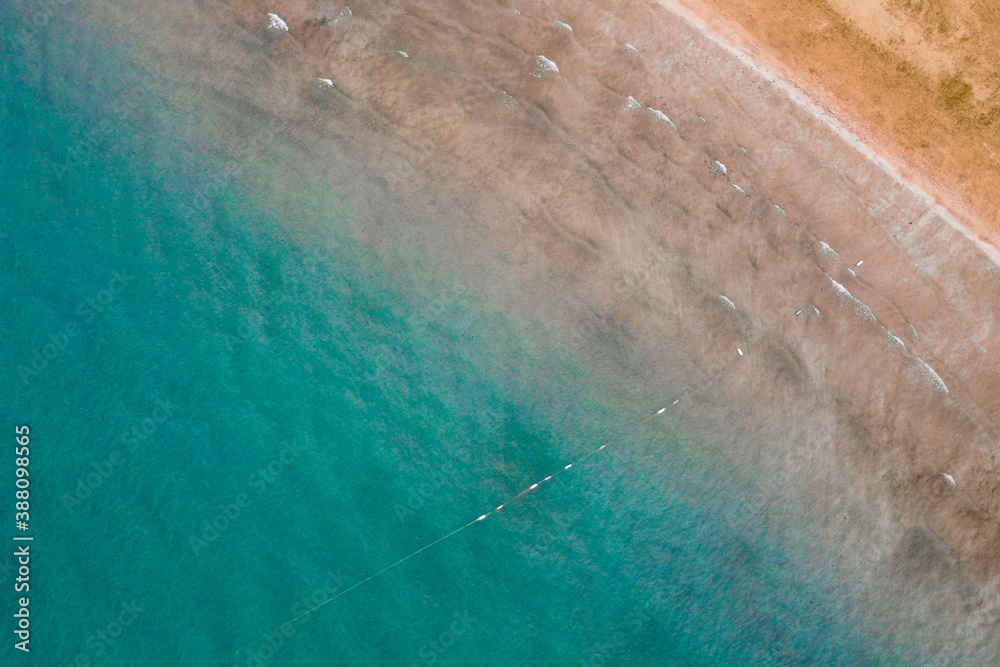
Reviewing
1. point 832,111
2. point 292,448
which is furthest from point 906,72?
point 292,448

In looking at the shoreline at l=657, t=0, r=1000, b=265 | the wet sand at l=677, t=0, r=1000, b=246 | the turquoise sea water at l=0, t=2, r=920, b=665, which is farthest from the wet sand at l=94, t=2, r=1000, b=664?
the turquoise sea water at l=0, t=2, r=920, b=665

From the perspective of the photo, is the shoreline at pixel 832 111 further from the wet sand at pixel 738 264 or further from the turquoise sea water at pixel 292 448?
the turquoise sea water at pixel 292 448

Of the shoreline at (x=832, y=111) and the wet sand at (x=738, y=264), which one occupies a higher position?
the shoreline at (x=832, y=111)

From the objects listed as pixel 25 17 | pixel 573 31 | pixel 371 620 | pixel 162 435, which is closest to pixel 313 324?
pixel 162 435

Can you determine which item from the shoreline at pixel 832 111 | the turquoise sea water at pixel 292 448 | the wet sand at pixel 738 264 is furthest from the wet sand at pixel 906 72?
the turquoise sea water at pixel 292 448

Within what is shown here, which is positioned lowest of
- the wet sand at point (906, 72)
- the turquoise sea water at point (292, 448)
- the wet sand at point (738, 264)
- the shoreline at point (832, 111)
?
the turquoise sea water at point (292, 448)

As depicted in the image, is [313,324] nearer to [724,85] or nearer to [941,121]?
[724,85]

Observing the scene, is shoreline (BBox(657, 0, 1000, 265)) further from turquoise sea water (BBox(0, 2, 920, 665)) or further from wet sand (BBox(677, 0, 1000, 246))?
turquoise sea water (BBox(0, 2, 920, 665))
